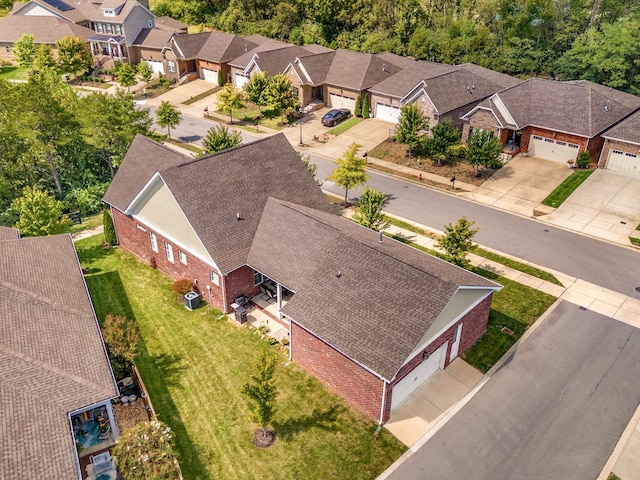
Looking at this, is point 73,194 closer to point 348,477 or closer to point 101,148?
point 101,148

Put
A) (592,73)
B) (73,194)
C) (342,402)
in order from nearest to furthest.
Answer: (342,402)
(73,194)
(592,73)

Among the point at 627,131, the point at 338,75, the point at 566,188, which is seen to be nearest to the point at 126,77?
the point at 338,75

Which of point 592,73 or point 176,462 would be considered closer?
point 176,462

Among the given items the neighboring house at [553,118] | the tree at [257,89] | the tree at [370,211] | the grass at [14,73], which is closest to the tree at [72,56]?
the grass at [14,73]

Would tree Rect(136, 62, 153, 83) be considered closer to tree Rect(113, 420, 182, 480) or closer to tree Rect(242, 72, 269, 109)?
tree Rect(242, 72, 269, 109)

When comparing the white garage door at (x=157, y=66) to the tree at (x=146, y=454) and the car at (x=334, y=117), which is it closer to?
the car at (x=334, y=117)

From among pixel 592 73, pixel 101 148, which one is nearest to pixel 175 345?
pixel 101 148

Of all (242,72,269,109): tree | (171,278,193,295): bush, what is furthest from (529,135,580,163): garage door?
(171,278,193,295): bush

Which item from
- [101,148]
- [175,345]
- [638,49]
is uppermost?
[638,49]
